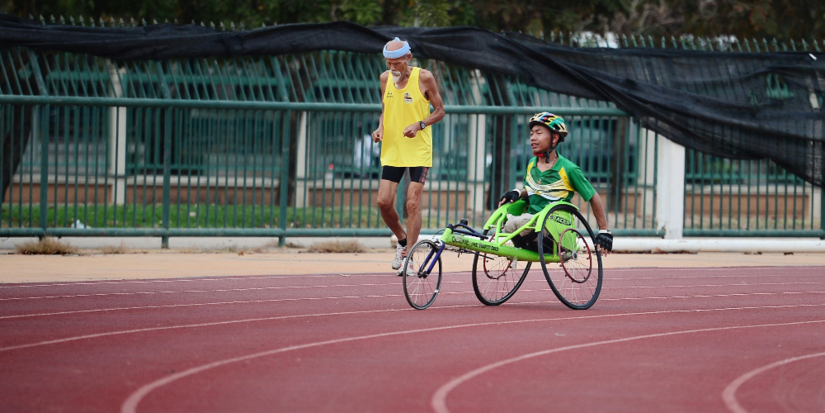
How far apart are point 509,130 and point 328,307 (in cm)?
657

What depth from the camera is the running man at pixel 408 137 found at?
10.7 metres

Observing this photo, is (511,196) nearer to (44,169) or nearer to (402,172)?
(402,172)

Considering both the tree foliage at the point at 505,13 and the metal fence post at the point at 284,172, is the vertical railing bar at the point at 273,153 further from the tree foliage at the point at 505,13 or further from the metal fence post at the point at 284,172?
the tree foliage at the point at 505,13

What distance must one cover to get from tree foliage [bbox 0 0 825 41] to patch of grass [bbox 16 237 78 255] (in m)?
7.24

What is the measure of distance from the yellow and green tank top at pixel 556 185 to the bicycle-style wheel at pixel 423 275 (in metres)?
0.92

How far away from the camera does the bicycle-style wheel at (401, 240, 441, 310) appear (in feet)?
28.3

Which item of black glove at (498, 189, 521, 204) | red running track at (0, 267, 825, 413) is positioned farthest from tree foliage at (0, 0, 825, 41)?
black glove at (498, 189, 521, 204)

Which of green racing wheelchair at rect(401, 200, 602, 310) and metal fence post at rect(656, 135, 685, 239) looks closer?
green racing wheelchair at rect(401, 200, 602, 310)

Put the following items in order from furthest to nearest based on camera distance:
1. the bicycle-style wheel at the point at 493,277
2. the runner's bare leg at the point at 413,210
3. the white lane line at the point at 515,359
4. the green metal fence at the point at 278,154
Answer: the green metal fence at the point at 278,154
the runner's bare leg at the point at 413,210
the bicycle-style wheel at the point at 493,277
the white lane line at the point at 515,359

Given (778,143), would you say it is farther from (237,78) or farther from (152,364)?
(152,364)

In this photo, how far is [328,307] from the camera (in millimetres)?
9266

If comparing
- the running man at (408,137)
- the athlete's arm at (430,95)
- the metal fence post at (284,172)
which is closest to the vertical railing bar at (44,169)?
the metal fence post at (284,172)

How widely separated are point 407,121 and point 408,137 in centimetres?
26

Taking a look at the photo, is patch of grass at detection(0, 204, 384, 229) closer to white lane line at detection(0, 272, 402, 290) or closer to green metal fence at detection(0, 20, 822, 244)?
green metal fence at detection(0, 20, 822, 244)
